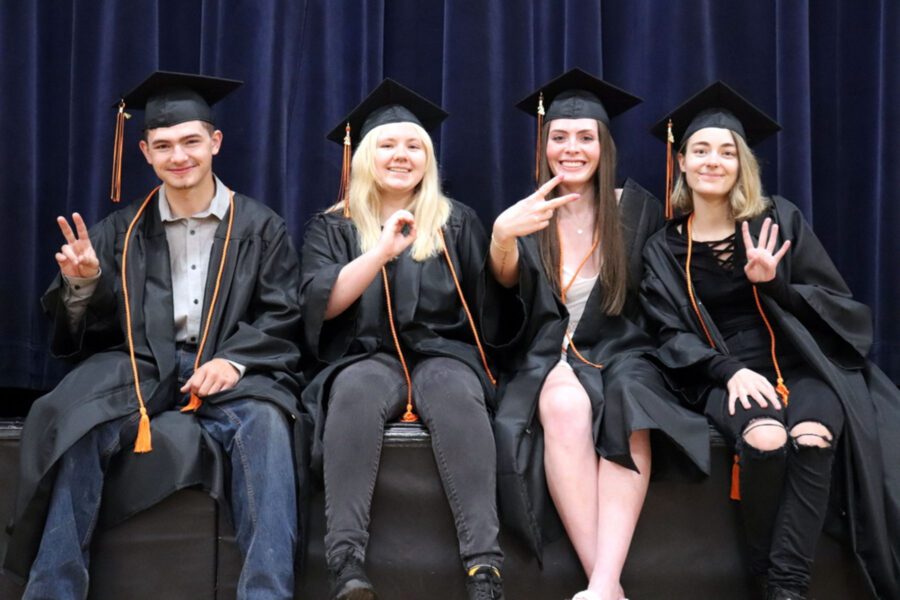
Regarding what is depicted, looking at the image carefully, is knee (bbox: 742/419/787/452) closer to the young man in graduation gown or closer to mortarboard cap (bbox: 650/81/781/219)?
mortarboard cap (bbox: 650/81/781/219)

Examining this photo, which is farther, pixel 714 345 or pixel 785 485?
pixel 714 345

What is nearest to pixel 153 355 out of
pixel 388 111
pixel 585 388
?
pixel 388 111

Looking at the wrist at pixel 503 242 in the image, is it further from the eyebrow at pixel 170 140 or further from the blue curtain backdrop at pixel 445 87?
the eyebrow at pixel 170 140

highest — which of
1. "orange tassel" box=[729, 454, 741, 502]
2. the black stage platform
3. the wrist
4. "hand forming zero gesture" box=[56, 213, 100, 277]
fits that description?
the wrist

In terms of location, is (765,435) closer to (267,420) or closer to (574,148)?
(574,148)

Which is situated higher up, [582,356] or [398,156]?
[398,156]

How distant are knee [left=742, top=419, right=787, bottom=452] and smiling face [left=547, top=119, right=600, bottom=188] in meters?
1.09

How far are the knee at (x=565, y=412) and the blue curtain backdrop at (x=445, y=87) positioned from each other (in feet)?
3.86

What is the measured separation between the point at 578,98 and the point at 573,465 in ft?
4.38

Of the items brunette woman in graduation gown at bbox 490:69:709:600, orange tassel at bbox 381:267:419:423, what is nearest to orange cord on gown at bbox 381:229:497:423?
orange tassel at bbox 381:267:419:423

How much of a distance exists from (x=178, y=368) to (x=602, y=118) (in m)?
1.69

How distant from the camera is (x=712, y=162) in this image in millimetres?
3676

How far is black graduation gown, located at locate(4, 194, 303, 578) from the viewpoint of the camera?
Result: 10.3 feet

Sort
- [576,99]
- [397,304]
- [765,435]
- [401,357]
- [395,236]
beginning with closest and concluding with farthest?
1. [765,435]
2. [395,236]
3. [401,357]
4. [397,304]
5. [576,99]
